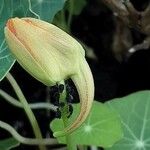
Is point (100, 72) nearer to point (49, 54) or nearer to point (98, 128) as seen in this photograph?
point (98, 128)

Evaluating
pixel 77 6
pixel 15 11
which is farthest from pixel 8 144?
pixel 77 6

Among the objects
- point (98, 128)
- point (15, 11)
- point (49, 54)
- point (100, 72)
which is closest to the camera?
point (49, 54)

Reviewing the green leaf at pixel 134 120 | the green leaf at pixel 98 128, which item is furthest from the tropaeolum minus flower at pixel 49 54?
the green leaf at pixel 134 120

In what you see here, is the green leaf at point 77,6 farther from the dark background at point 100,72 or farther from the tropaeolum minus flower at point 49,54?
the tropaeolum minus flower at point 49,54

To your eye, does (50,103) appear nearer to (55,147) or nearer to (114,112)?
(55,147)

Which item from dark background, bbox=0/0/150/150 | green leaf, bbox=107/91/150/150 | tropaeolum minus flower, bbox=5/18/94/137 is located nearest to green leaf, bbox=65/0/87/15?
dark background, bbox=0/0/150/150

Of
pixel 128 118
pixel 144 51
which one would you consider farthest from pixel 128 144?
pixel 144 51
